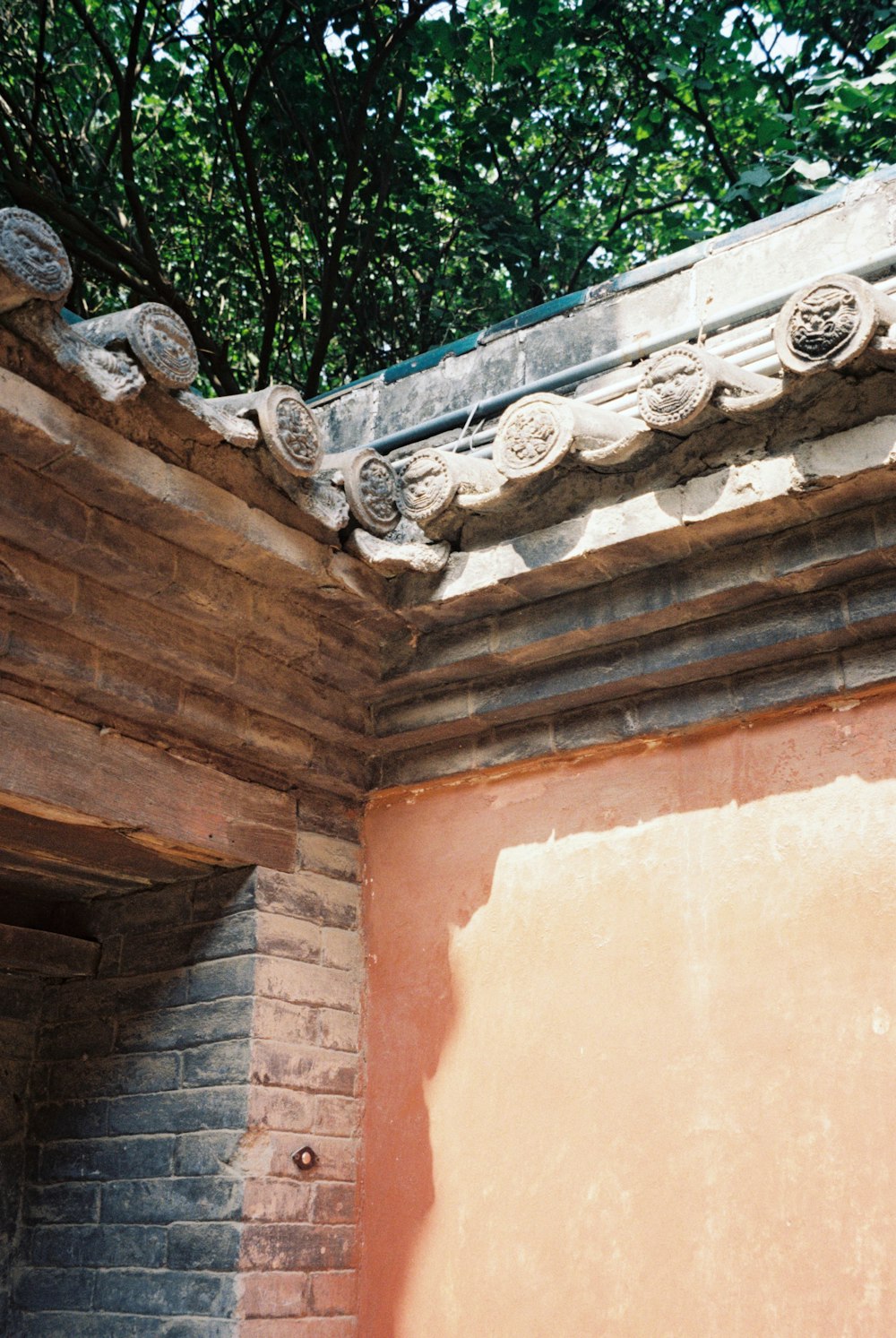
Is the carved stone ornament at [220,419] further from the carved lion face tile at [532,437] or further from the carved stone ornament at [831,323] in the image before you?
the carved stone ornament at [831,323]

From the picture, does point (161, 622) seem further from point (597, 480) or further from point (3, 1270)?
point (3, 1270)

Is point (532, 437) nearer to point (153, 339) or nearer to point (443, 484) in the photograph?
point (443, 484)

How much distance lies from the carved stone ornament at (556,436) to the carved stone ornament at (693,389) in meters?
0.08

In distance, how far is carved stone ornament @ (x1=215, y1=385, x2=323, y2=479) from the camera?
2.87 meters

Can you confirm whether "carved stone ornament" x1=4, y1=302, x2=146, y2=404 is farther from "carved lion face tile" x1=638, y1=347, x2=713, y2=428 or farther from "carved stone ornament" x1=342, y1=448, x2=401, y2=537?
"carved lion face tile" x1=638, y1=347, x2=713, y2=428

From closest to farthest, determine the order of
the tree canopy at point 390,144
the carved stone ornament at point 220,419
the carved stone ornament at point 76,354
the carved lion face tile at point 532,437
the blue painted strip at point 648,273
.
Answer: the carved stone ornament at point 76,354 < the carved stone ornament at point 220,419 < the carved lion face tile at point 532,437 < the blue painted strip at point 648,273 < the tree canopy at point 390,144

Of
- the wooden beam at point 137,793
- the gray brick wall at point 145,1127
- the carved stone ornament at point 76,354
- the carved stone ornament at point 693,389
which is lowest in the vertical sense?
the gray brick wall at point 145,1127

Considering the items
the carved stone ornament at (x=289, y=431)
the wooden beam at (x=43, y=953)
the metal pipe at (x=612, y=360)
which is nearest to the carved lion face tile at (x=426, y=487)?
the metal pipe at (x=612, y=360)

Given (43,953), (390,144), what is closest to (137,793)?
(43,953)

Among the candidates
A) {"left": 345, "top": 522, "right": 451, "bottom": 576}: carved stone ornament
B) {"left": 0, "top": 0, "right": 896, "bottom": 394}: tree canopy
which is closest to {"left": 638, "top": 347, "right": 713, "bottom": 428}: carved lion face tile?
{"left": 345, "top": 522, "right": 451, "bottom": 576}: carved stone ornament

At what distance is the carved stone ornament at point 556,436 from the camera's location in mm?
2959

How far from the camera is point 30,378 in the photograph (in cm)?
255

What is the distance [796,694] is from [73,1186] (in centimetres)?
253

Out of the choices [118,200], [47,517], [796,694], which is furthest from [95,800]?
[118,200]
